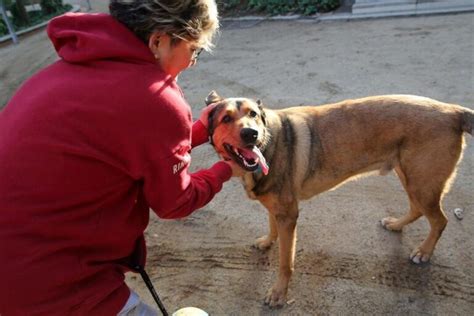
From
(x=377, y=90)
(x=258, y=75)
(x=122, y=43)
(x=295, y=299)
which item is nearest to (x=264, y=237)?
(x=295, y=299)

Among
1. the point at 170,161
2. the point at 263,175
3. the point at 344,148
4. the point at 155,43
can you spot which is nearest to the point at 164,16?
A: the point at 155,43

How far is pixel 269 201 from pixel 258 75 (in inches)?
175

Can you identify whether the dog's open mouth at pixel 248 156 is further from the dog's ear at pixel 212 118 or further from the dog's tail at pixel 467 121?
the dog's tail at pixel 467 121

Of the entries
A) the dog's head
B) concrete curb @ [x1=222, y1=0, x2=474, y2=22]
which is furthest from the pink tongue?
concrete curb @ [x1=222, y1=0, x2=474, y2=22]

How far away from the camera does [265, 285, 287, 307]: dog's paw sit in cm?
301

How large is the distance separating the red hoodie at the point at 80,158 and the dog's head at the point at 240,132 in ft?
2.61

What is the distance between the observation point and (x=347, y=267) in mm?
3203

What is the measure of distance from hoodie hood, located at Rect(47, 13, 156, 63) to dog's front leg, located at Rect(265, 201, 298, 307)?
171cm

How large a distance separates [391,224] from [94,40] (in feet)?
9.47

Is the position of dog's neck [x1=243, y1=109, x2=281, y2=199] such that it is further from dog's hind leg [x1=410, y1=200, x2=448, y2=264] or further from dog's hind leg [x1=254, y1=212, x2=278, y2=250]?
dog's hind leg [x1=410, y1=200, x2=448, y2=264]

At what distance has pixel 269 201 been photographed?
2.98 meters

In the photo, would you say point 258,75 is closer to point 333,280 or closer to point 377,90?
point 377,90

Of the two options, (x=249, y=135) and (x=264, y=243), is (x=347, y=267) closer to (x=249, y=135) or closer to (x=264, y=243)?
(x=264, y=243)

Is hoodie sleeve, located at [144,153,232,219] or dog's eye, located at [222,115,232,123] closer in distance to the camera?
hoodie sleeve, located at [144,153,232,219]
